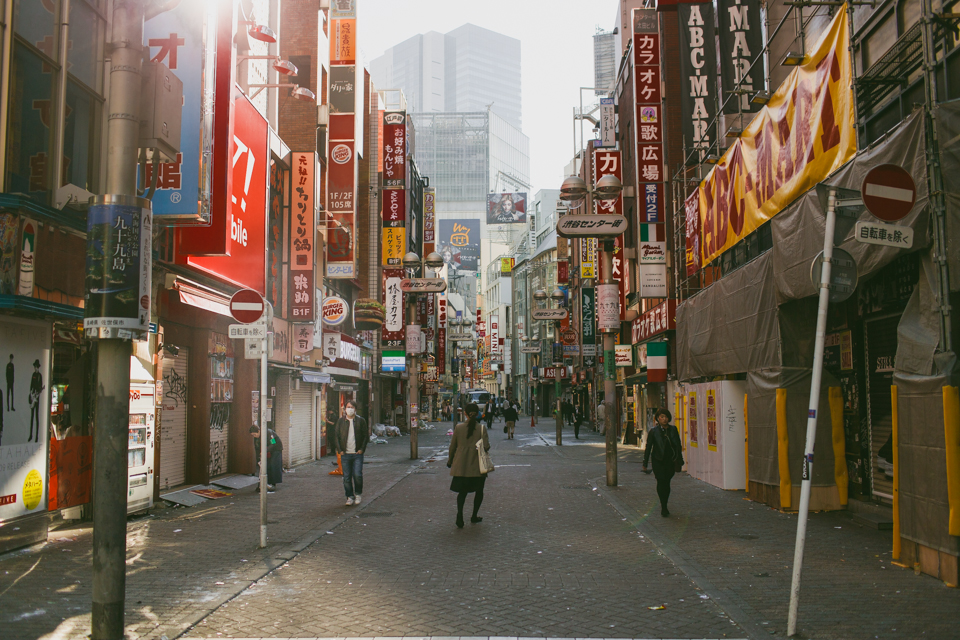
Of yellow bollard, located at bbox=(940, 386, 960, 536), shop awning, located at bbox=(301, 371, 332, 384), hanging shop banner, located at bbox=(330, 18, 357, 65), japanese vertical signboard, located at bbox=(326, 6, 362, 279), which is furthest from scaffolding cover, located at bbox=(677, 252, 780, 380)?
hanging shop banner, located at bbox=(330, 18, 357, 65)

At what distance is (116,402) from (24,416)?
4.93 metres

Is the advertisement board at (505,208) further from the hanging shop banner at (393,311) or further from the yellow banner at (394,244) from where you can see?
the yellow banner at (394,244)

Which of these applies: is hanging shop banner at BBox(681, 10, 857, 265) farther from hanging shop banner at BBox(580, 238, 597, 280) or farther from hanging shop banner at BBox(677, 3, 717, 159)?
hanging shop banner at BBox(580, 238, 597, 280)

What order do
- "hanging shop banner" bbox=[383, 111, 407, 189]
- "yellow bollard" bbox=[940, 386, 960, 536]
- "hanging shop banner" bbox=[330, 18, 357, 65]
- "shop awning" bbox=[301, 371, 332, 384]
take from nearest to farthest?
"yellow bollard" bbox=[940, 386, 960, 536] < "shop awning" bbox=[301, 371, 332, 384] < "hanging shop banner" bbox=[330, 18, 357, 65] < "hanging shop banner" bbox=[383, 111, 407, 189]

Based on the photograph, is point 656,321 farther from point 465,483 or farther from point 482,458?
point 465,483

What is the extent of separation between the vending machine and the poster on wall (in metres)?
2.01

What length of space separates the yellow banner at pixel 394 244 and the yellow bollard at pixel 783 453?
91.1 feet

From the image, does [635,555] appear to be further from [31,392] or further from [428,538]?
[31,392]

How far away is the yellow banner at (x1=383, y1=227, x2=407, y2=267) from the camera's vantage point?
38562 millimetres

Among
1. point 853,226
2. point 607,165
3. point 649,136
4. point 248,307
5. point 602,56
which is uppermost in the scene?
point 602,56

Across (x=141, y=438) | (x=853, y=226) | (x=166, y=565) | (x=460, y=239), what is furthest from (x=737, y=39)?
(x=460, y=239)

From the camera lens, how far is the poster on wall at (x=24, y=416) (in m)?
9.06

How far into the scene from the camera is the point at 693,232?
745 inches

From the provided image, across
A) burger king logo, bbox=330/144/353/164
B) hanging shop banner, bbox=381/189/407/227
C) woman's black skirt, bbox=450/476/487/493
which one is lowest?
woman's black skirt, bbox=450/476/487/493
